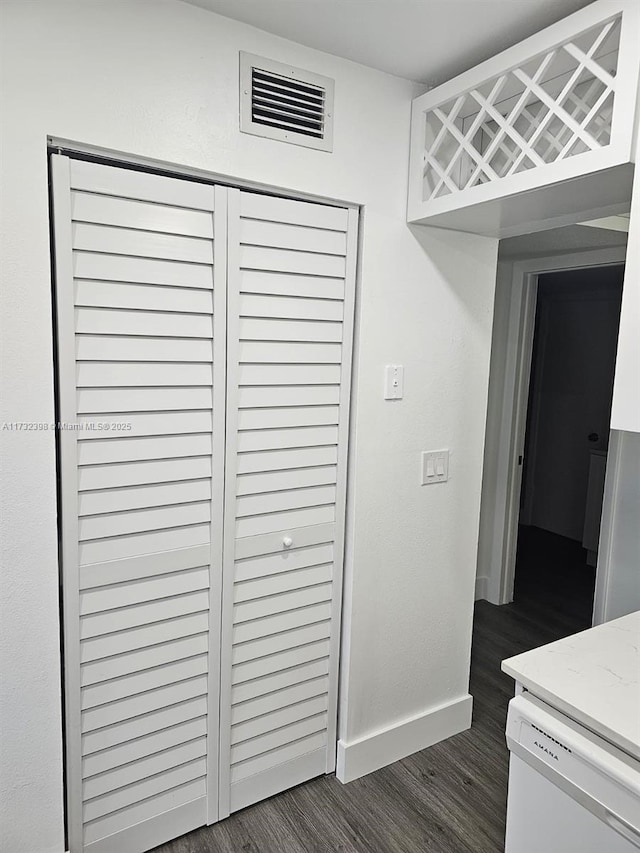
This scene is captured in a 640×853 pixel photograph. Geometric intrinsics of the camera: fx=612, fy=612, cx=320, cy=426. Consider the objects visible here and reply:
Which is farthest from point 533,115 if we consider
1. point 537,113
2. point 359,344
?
point 359,344

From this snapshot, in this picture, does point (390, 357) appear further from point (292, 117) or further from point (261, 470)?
point (292, 117)

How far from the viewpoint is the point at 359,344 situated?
204 cm

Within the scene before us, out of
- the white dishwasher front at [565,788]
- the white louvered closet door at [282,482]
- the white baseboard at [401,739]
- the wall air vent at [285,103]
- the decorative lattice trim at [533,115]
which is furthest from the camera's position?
the white baseboard at [401,739]

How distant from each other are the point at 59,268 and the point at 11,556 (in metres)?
0.74

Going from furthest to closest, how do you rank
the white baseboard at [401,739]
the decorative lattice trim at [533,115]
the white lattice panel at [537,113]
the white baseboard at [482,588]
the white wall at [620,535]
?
the white baseboard at [482,588], the white wall at [620,535], the white baseboard at [401,739], the decorative lattice trim at [533,115], the white lattice panel at [537,113]

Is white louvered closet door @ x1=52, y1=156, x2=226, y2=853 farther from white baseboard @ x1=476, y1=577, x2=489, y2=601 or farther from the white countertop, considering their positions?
white baseboard @ x1=476, y1=577, x2=489, y2=601

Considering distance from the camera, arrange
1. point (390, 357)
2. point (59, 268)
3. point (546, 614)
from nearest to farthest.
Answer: point (59, 268) → point (390, 357) → point (546, 614)

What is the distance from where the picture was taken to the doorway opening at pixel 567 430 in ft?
14.9

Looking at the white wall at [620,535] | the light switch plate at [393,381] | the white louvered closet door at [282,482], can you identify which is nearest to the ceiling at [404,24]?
the white louvered closet door at [282,482]

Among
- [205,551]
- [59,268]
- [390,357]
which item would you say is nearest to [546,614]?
[390,357]

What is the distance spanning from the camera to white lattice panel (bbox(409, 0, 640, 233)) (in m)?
1.44

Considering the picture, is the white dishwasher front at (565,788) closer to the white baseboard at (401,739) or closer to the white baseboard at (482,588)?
the white baseboard at (401,739)

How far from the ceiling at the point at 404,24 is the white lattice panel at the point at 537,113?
0.08 meters

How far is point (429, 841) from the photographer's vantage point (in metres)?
1.97
